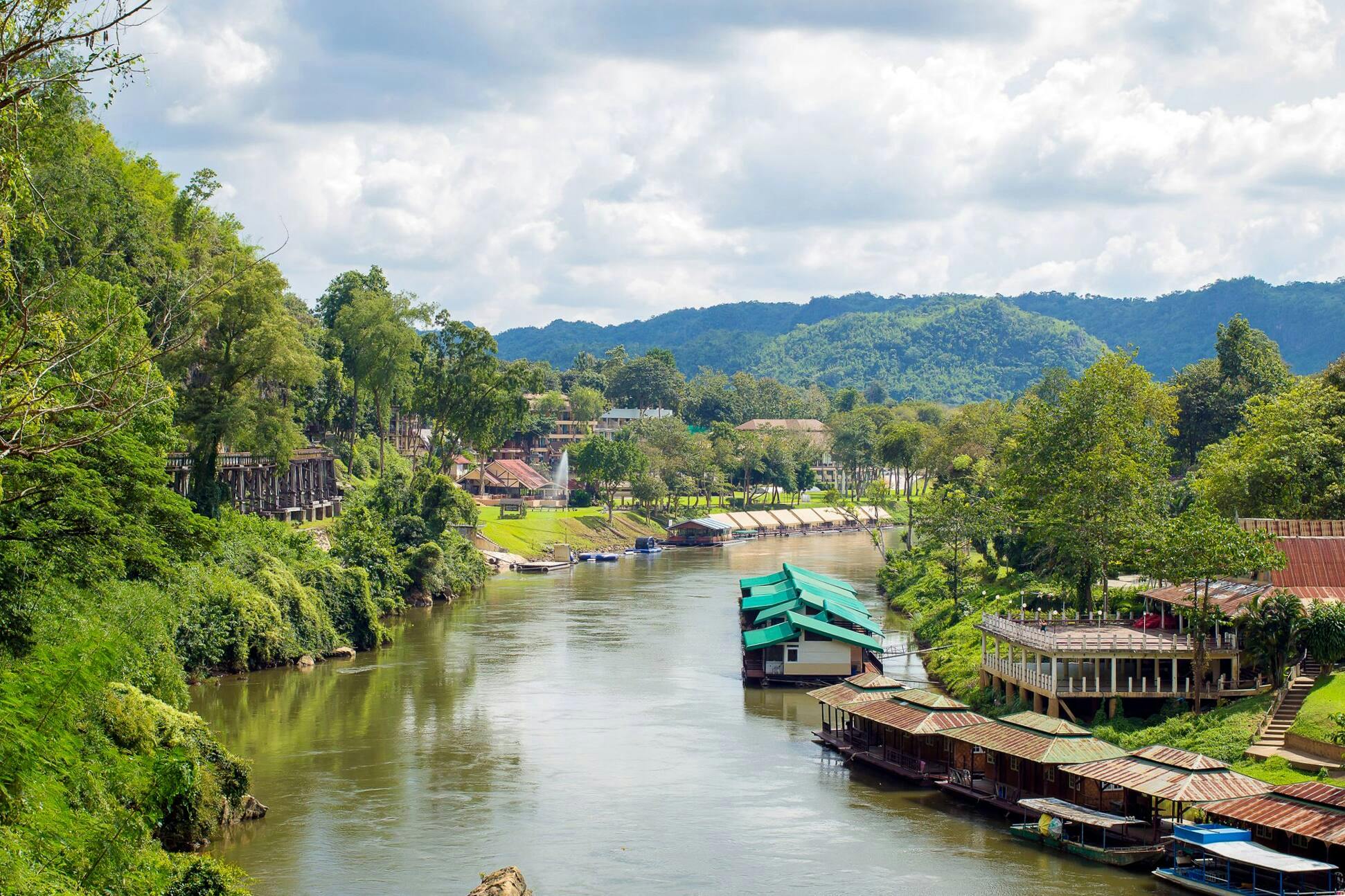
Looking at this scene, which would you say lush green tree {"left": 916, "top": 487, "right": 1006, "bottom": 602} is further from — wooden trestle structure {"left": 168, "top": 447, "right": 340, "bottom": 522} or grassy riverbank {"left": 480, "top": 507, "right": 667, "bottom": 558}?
grassy riverbank {"left": 480, "top": 507, "right": 667, "bottom": 558}

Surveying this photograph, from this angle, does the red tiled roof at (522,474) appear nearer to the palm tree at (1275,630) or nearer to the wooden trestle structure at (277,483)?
the wooden trestle structure at (277,483)

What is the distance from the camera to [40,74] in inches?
637

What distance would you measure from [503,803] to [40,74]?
26.5 meters

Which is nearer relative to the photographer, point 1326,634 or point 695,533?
point 1326,634

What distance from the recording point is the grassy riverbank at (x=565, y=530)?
111625 mm

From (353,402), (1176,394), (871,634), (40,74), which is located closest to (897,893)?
(40,74)

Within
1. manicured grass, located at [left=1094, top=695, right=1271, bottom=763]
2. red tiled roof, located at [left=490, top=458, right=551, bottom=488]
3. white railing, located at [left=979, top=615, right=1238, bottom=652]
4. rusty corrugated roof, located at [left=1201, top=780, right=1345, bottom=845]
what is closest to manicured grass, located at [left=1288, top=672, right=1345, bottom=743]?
manicured grass, located at [left=1094, top=695, right=1271, bottom=763]

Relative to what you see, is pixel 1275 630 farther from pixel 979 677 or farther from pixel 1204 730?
pixel 979 677

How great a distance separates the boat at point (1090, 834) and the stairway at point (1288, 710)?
4783mm

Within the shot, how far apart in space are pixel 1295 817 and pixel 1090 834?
576 centimetres

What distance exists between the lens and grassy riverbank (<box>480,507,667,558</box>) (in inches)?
4395

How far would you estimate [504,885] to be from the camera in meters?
28.6

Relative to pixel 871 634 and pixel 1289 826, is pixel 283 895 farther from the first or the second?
pixel 871 634

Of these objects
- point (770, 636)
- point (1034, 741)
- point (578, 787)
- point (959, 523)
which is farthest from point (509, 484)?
point (1034, 741)
